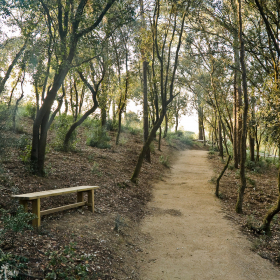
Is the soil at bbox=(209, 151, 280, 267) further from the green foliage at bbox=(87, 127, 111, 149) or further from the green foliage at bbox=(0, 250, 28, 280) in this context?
the green foliage at bbox=(87, 127, 111, 149)

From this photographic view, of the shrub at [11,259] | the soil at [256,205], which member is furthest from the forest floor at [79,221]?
the soil at [256,205]

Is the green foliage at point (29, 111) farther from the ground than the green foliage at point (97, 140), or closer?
farther from the ground

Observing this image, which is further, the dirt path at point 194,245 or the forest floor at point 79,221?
the dirt path at point 194,245

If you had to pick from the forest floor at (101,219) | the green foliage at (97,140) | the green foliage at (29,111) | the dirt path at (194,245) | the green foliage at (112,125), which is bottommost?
the dirt path at (194,245)

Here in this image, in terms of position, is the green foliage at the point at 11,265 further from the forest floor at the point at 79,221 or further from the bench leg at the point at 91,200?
the bench leg at the point at 91,200

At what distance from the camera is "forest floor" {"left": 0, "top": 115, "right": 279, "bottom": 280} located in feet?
12.6

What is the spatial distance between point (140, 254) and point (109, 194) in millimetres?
3217

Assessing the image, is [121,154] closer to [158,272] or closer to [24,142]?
[24,142]

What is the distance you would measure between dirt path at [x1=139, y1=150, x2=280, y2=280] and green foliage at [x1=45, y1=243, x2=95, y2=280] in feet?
4.00

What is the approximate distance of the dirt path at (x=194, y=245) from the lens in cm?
481

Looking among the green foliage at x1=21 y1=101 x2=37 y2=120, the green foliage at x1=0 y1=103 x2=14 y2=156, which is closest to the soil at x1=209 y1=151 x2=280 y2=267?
the green foliage at x1=0 y1=103 x2=14 y2=156

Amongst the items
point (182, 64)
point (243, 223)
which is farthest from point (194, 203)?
point (182, 64)

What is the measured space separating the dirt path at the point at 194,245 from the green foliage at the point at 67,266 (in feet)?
4.00

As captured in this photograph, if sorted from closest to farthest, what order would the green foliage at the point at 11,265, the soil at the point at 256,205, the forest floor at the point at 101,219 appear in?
the green foliage at the point at 11,265 → the forest floor at the point at 101,219 → the soil at the point at 256,205
